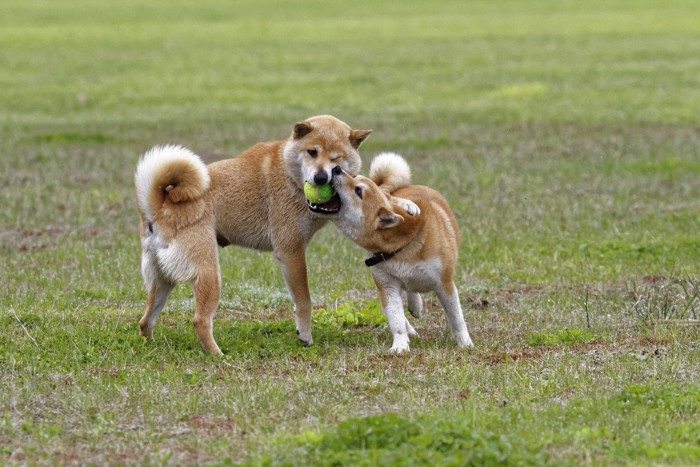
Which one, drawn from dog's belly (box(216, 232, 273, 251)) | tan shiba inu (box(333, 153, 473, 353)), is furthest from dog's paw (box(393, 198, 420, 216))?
dog's belly (box(216, 232, 273, 251))

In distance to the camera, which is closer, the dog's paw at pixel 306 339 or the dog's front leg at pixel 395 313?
the dog's front leg at pixel 395 313

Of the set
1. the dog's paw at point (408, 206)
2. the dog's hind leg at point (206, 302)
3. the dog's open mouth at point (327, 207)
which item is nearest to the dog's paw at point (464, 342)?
the dog's paw at point (408, 206)

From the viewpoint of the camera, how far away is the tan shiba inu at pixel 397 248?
7961 millimetres

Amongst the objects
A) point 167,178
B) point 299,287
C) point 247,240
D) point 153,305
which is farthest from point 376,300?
point 167,178

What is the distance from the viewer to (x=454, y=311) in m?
8.05

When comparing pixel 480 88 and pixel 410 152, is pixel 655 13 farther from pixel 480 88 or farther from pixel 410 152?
pixel 410 152

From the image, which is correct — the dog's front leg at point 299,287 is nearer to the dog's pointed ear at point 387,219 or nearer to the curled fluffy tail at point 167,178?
the dog's pointed ear at point 387,219

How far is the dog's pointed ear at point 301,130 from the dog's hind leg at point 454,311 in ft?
4.81

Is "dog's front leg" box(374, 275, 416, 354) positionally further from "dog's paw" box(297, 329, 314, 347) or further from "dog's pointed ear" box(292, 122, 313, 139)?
"dog's pointed ear" box(292, 122, 313, 139)

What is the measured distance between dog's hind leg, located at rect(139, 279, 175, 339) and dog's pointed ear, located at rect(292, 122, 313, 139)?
4.49 feet

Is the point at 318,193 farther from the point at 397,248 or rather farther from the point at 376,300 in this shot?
the point at 376,300

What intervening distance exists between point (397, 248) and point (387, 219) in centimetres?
22

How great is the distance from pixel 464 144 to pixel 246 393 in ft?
41.8

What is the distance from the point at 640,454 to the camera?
18.1ft
